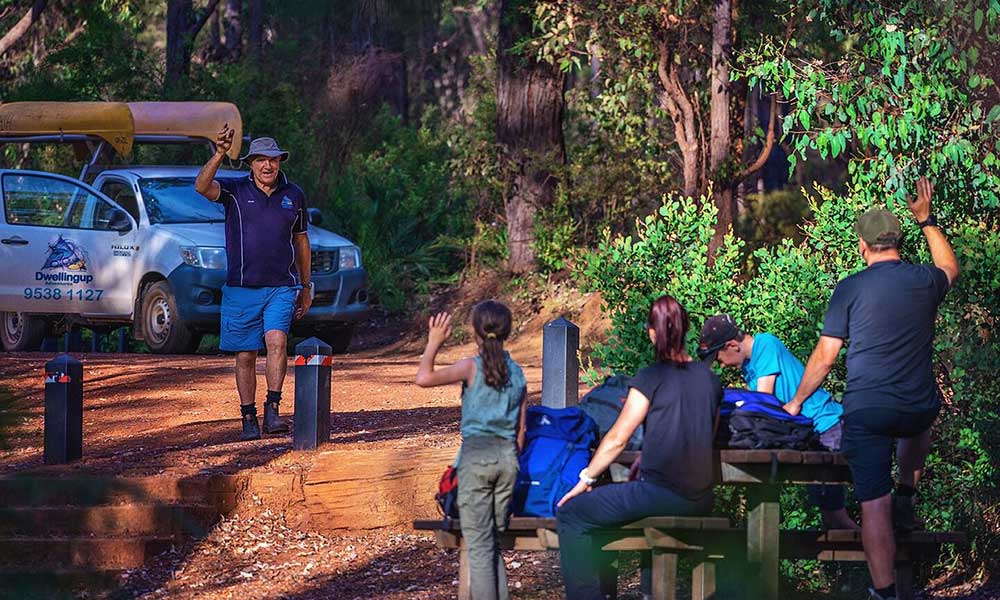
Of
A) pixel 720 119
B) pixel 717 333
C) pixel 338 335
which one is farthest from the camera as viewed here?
pixel 720 119

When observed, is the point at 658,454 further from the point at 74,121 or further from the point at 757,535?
the point at 74,121

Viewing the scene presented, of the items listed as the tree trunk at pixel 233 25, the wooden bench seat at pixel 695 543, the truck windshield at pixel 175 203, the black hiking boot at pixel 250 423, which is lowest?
the wooden bench seat at pixel 695 543

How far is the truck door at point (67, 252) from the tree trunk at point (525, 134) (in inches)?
261

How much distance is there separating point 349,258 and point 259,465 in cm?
648

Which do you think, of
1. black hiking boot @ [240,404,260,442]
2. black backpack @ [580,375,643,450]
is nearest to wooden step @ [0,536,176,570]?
black hiking boot @ [240,404,260,442]

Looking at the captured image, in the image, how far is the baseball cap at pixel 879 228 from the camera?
6.47m

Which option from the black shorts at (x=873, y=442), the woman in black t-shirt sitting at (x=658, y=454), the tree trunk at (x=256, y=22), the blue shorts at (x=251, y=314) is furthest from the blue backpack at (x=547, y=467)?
the tree trunk at (x=256, y=22)

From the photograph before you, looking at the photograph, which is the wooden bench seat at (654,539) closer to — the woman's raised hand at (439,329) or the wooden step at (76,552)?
the woman's raised hand at (439,329)

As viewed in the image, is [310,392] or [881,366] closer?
[881,366]

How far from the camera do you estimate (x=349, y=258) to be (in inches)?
604

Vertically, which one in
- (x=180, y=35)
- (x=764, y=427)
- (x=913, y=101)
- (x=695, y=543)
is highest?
(x=180, y=35)

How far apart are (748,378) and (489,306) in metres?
1.41

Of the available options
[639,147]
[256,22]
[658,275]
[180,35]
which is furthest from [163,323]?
[256,22]

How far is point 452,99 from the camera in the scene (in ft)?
157
